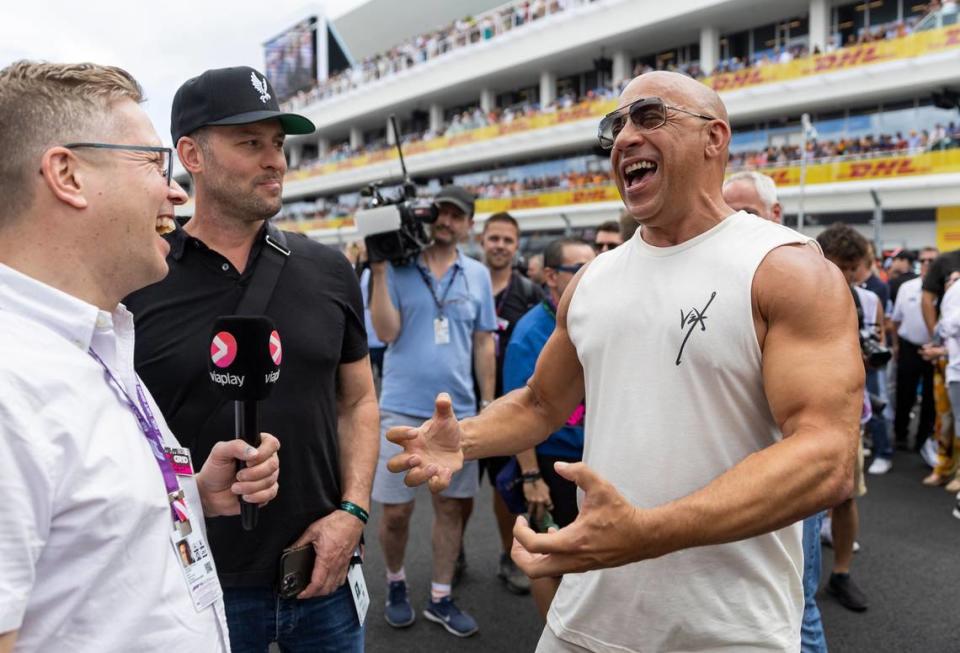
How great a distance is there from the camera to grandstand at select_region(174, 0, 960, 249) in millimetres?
18312

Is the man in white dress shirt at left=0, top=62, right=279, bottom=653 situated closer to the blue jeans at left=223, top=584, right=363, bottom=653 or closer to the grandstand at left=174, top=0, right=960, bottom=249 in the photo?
the blue jeans at left=223, top=584, right=363, bottom=653

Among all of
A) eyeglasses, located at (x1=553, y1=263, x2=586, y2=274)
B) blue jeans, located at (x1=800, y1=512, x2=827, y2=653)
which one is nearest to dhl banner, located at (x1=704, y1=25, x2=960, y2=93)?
eyeglasses, located at (x1=553, y1=263, x2=586, y2=274)

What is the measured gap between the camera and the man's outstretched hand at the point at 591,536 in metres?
1.16

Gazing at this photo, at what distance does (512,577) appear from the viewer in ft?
13.1

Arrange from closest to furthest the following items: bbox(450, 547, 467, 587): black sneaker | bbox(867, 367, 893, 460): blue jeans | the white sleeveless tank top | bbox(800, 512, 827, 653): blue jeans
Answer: the white sleeveless tank top → bbox(800, 512, 827, 653): blue jeans → bbox(450, 547, 467, 587): black sneaker → bbox(867, 367, 893, 460): blue jeans

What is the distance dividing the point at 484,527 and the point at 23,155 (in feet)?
13.9

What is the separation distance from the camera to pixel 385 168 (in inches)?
1334

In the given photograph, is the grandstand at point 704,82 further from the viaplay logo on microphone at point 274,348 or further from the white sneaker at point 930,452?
the viaplay logo on microphone at point 274,348

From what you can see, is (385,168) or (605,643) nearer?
(605,643)

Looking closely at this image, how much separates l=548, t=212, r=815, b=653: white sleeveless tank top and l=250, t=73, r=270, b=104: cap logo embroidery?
111cm

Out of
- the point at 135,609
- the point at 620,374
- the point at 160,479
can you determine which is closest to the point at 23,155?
the point at 160,479

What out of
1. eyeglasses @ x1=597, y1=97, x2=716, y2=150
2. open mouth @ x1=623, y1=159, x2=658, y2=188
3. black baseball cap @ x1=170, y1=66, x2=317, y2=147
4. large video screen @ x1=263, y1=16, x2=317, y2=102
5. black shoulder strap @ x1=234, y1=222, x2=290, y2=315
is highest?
large video screen @ x1=263, y1=16, x2=317, y2=102

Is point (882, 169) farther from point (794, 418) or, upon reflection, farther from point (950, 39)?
point (794, 418)

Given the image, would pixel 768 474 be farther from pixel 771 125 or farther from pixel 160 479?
pixel 771 125
